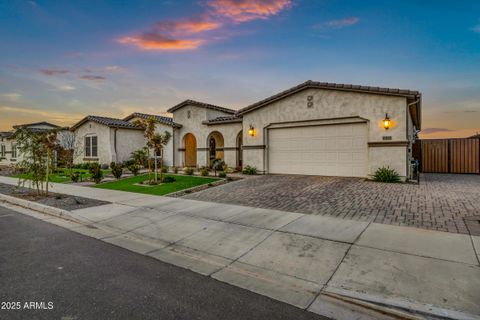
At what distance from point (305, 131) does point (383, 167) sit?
4509 mm

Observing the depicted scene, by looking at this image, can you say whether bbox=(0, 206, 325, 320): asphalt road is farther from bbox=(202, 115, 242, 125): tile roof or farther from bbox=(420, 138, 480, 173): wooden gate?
bbox=(420, 138, 480, 173): wooden gate

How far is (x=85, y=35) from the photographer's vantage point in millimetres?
14109

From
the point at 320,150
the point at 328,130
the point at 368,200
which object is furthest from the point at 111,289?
the point at 328,130

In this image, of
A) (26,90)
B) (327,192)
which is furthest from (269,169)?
(26,90)

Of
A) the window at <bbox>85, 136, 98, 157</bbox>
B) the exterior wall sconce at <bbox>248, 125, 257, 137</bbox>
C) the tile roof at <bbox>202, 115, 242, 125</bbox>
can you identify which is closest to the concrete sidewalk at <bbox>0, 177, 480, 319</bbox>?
the exterior wall sconce at <bbox>248, 125, 257, 137</bbox>

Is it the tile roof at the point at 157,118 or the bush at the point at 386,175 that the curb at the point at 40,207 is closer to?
the tile roof at the point at 157,118

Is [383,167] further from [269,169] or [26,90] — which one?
[26,90]

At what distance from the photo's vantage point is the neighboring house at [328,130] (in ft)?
41.1

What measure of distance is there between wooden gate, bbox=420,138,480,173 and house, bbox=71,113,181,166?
19.4m

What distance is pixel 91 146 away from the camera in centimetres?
2538

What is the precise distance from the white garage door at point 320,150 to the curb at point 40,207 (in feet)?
37.6

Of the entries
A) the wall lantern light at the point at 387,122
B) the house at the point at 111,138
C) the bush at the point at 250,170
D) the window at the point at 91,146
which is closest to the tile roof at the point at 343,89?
the wall lantern light at the point at 387,122

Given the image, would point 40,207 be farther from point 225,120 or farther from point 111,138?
point 111,138

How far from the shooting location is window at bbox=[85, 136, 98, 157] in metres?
25.0
